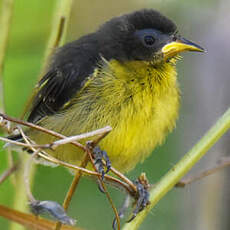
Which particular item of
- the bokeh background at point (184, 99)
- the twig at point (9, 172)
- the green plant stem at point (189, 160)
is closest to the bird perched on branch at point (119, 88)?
the bokeh background at point (184, 99)

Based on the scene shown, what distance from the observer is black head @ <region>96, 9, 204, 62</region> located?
111 inches

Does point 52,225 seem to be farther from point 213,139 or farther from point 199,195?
point 199,195

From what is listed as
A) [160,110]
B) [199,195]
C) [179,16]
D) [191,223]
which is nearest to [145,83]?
[160,110]

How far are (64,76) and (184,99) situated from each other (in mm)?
1764

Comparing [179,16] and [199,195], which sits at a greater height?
[179,16]

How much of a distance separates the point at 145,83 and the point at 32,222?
116cm

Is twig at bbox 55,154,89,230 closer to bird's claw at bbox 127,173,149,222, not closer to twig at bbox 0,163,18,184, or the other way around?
bird's claw at bbox 127,173,149,222

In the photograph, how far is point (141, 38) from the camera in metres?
2.90

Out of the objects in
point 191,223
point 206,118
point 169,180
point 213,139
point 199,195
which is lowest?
point 191,223

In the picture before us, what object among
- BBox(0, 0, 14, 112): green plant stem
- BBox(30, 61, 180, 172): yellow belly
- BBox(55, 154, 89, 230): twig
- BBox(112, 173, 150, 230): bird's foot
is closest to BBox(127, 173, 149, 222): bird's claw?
BBox(112, 173, 150, 230): bird's foot

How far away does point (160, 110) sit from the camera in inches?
109

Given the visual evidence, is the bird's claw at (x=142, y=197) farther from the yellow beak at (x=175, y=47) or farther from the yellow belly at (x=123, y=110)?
the yellow beak at (x=175, y=47)

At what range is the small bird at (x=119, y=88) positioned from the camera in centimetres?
262

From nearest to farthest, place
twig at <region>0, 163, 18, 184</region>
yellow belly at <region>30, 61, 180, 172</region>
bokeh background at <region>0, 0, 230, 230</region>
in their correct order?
twig at <region>0, 163, 18, 184</region>
yellow belly at <region>30, 61, 180, 172</region>
bokeh background at <region>0, 0, 230, 230</region>
